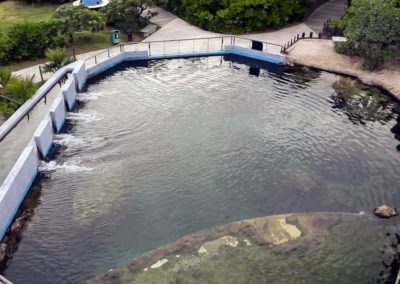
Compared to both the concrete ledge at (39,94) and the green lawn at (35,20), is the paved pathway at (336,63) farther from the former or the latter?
the concrete ledge at (39,94)

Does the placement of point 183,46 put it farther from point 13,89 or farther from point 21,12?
point 21,12

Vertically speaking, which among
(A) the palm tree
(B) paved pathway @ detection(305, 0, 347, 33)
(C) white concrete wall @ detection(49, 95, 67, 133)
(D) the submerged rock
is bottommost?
(D) the submerged rock

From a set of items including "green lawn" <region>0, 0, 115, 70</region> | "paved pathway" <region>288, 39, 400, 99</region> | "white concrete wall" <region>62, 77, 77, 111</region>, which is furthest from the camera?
"green lawn" <region>0, 0, 115, 70</region>

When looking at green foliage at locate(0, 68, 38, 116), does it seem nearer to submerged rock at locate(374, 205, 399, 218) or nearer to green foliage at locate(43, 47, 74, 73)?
green foliage at locate(43, 47, 74, 73)

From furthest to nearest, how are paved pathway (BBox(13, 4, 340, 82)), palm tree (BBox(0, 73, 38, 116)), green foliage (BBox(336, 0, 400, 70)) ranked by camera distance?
paved pathway (BBox(13, 4, 340, 82))
green foliage (BBox(336, 0, 400, 70))
palm tree (BBox(0, 73, 38, 116))

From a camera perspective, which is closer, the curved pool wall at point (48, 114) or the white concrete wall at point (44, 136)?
the curved pool wall at point (48, 114)

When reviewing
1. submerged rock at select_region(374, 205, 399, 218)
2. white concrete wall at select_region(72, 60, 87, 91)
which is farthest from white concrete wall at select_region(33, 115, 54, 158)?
submerged rock at select_region(374, 205, 399, 218)

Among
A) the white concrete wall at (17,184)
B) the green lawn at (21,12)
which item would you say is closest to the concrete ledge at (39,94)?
the white concrete wall at (17,184)
